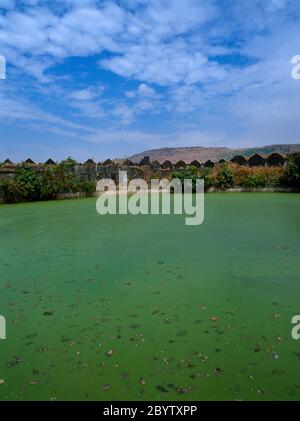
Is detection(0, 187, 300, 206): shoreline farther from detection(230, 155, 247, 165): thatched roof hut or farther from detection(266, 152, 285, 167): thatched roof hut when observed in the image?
detection(230, 155, 247, 165): thatched roof hut

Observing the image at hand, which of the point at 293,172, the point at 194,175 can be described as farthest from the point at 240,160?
the point at 293,172

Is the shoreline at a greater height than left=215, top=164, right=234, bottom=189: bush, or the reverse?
left=215, top=164, right=234, bottom=189: bush

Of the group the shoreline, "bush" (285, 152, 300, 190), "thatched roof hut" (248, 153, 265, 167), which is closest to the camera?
the shoreline

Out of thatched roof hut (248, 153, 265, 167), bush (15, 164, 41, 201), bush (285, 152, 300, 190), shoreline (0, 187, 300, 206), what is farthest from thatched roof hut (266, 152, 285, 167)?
bush (15, 164, 41, 201)

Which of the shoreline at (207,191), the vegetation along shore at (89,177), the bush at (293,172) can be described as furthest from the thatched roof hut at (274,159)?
the shoreline at (207,191)

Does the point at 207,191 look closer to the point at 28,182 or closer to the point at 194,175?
the point at 194,175

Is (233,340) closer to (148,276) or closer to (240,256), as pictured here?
(148,276)

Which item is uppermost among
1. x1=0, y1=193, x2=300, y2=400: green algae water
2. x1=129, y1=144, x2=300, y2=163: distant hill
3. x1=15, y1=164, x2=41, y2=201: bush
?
x1=129, y1=144, x2=300, y2=163: distant hill

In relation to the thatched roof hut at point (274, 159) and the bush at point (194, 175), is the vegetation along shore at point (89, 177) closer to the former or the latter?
the bush at point (194, 175)
